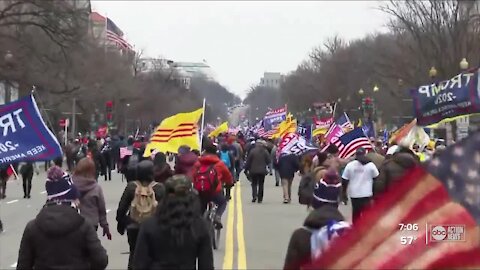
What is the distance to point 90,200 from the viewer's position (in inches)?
369

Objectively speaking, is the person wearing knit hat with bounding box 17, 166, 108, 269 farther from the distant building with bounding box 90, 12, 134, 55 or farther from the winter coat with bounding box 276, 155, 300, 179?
the distant building with bounding box 90, 12, 134, 55

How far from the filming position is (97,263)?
6137mm

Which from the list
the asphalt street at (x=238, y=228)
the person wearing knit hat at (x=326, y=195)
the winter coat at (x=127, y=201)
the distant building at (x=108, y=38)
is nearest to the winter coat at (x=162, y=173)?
the winter coat at (x=127, y=201)

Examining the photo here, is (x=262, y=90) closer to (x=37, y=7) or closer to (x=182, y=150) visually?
(x=37, y=7)

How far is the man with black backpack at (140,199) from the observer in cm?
877

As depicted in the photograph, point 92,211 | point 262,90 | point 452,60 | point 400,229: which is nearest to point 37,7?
point 452,60

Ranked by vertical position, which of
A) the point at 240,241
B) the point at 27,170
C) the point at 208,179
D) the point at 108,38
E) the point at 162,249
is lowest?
the point at 240,241

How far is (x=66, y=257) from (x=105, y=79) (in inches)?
2649

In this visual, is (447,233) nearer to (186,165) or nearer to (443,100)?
(443,100)

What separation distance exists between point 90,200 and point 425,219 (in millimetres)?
7017

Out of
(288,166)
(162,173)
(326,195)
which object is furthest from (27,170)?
(326,195)

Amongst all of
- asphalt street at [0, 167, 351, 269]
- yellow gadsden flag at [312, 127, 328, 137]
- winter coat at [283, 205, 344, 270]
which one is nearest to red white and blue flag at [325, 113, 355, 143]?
asphalt street at [0, 167, 351, 269]

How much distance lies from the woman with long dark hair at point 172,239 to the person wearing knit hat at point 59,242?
1.25 ft

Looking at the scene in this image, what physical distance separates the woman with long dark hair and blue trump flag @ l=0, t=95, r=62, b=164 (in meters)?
3.43
